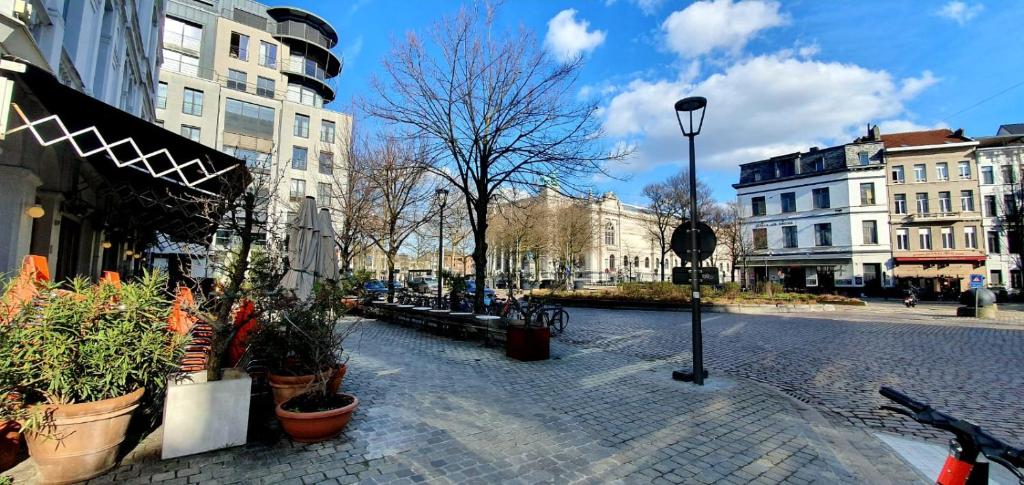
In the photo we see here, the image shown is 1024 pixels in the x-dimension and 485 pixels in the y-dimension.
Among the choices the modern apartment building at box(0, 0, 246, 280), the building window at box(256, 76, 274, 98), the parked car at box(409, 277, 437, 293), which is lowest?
the parked car at box(409, 277, 437, 293)

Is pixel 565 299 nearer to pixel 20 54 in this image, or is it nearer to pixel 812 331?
pixel 812 331

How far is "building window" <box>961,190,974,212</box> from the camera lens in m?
34.5

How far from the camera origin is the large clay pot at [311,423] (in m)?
4.07

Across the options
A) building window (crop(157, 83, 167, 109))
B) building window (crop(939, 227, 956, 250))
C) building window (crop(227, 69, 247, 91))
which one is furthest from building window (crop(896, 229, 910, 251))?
building window (crop(157, 83, 167, 109))

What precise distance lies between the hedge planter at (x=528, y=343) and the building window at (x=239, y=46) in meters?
43.8

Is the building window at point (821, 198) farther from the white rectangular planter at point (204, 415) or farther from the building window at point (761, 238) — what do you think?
the white rectangular planter at point (204, 415)

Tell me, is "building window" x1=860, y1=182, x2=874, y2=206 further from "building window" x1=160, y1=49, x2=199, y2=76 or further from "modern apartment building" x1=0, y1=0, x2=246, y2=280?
"building window" x1=160, y1=49, x2=199, y2=76

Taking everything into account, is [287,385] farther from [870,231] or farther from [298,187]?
[870,231]

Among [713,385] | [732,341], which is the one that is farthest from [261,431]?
[732,341]

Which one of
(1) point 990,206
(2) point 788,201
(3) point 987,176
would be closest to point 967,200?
(1) point 990,206

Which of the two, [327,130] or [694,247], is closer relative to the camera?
[694,247]

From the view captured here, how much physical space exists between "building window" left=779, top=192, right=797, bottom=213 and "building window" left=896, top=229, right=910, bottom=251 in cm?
749

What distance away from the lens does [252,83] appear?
40156 mm

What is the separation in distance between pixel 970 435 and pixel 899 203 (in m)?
45.4
